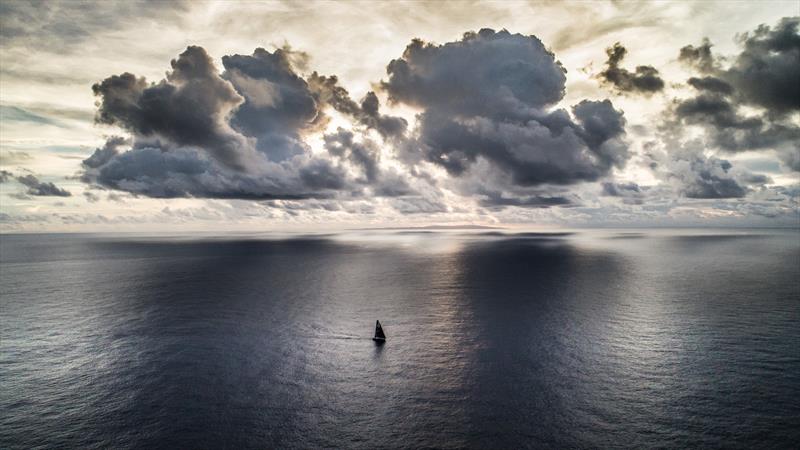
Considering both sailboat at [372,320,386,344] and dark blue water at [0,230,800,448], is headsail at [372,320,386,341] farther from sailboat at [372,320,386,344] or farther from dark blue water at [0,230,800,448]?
dark blue water at [0,230,800,448]

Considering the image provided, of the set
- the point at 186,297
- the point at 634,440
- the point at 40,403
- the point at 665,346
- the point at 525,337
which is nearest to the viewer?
the point at 634,440

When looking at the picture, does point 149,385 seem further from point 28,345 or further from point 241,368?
point 28,345

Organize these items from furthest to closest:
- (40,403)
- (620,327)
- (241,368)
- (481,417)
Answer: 1. (620,327)
2. (241,368)
3. (40,403)
4. (481,417)

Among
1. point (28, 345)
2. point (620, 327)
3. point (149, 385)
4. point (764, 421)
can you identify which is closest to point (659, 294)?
point (620, 327)

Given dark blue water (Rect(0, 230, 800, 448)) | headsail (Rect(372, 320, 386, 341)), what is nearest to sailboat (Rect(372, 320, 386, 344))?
headsail (Rect(372, 320, 386, 341))

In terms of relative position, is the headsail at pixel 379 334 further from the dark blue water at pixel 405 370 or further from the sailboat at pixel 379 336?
the dark blue water at pixel 405 370

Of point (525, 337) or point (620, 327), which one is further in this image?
point (620, 327)

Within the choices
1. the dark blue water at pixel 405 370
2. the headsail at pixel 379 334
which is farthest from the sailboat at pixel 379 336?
the dark blue water at pixel 405 370

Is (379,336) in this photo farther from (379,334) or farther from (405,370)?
(405,370)

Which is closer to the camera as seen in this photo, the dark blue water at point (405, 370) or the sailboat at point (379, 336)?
the dark blue water at point (405, 370)
